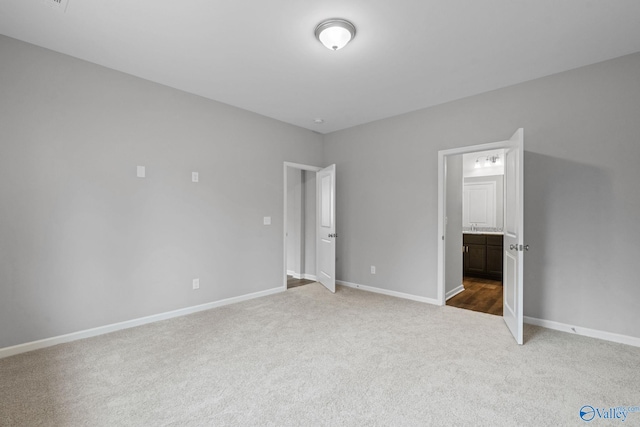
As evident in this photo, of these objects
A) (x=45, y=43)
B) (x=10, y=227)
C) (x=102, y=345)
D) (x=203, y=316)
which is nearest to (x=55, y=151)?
(x=10, y=227)

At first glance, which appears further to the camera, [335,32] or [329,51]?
[329,51]

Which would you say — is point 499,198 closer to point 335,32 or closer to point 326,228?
point 326,228

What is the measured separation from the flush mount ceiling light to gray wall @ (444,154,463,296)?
8.77ft

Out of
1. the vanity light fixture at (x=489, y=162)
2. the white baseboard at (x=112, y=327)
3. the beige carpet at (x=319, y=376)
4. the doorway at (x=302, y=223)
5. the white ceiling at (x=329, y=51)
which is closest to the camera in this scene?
the beige carpet at (x=319, y=376)

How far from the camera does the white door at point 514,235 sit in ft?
9.07

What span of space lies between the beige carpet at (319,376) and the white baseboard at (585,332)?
105 millimetres

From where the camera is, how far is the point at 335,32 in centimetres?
237

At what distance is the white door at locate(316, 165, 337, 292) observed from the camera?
4.71 meters

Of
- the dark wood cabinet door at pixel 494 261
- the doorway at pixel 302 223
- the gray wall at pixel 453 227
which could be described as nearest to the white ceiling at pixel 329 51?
the gray wall at pixel 453 227

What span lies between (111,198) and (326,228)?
297 cm

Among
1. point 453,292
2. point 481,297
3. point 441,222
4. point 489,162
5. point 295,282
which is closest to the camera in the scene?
point 441,222

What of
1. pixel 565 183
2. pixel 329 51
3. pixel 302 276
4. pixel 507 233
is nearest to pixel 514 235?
pixel 507 233

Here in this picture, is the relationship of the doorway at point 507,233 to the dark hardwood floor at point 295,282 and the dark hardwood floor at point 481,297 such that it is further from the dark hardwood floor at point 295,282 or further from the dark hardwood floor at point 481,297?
the dark hardwood floor at point 295,282

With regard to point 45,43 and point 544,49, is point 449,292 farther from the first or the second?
point 45,43
